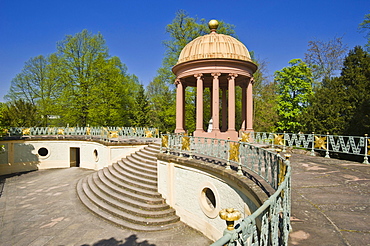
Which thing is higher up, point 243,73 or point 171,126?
point 243,73

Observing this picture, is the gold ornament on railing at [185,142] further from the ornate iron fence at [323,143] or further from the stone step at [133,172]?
the ornate iron fence at [323,143]

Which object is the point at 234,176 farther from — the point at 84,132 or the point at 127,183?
the point at 84,132

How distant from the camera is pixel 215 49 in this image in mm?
13008

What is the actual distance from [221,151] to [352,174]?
408cm

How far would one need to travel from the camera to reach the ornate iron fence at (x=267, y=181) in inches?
78.1

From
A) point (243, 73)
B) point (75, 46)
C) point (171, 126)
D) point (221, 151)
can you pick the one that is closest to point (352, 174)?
point (221, 151)

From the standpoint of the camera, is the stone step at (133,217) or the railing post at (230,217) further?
the stone step at (133,217)

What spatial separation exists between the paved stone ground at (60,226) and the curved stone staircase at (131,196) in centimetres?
39

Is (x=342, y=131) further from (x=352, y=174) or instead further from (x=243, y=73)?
(x=352, y=174)

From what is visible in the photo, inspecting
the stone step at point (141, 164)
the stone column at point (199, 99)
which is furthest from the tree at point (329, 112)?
the stone step at point (141, 164)

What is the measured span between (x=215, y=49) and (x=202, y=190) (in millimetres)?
8399

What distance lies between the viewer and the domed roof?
41.6 feet

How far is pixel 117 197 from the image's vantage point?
10.2m

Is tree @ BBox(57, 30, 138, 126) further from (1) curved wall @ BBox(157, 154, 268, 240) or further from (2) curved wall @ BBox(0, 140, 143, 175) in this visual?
(1) curved wall @ BBox(157, 154, 268, 240)
